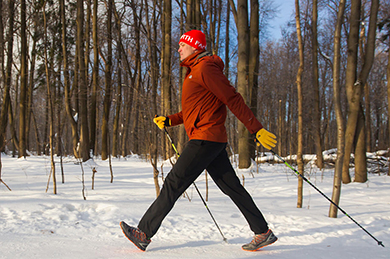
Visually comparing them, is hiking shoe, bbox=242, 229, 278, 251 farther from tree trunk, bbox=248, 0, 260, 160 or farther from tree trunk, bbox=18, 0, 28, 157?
tree trunk, bbox=18, 0, 28, 157

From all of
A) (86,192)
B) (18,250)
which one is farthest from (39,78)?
(18,250)

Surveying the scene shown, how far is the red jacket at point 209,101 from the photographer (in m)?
2.39

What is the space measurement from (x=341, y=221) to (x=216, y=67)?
8.88 ft

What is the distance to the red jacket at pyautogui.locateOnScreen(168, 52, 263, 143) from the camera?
7.84ft

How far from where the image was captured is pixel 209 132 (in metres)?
2.41

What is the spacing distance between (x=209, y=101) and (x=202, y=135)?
0.30 metres

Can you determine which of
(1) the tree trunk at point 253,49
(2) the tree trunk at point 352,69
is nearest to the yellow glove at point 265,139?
(2) the tree trunk at point 352,69

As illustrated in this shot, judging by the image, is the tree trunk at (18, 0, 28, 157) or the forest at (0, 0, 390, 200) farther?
the tree trunk at (18, 0, 28, 157)

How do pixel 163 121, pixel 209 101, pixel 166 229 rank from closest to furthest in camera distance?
1. pixel 209 101
2. pixel 163 121
3. pixel 166 229

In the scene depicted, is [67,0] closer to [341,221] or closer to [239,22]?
[239,22]

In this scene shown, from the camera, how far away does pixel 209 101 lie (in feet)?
8.13

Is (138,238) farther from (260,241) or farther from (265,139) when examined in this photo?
(265,139)

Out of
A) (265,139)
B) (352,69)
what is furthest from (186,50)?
(352,69)

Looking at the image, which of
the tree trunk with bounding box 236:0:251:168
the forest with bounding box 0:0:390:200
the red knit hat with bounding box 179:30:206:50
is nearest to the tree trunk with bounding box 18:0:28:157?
the forest with bounding box 0:0:390:200
